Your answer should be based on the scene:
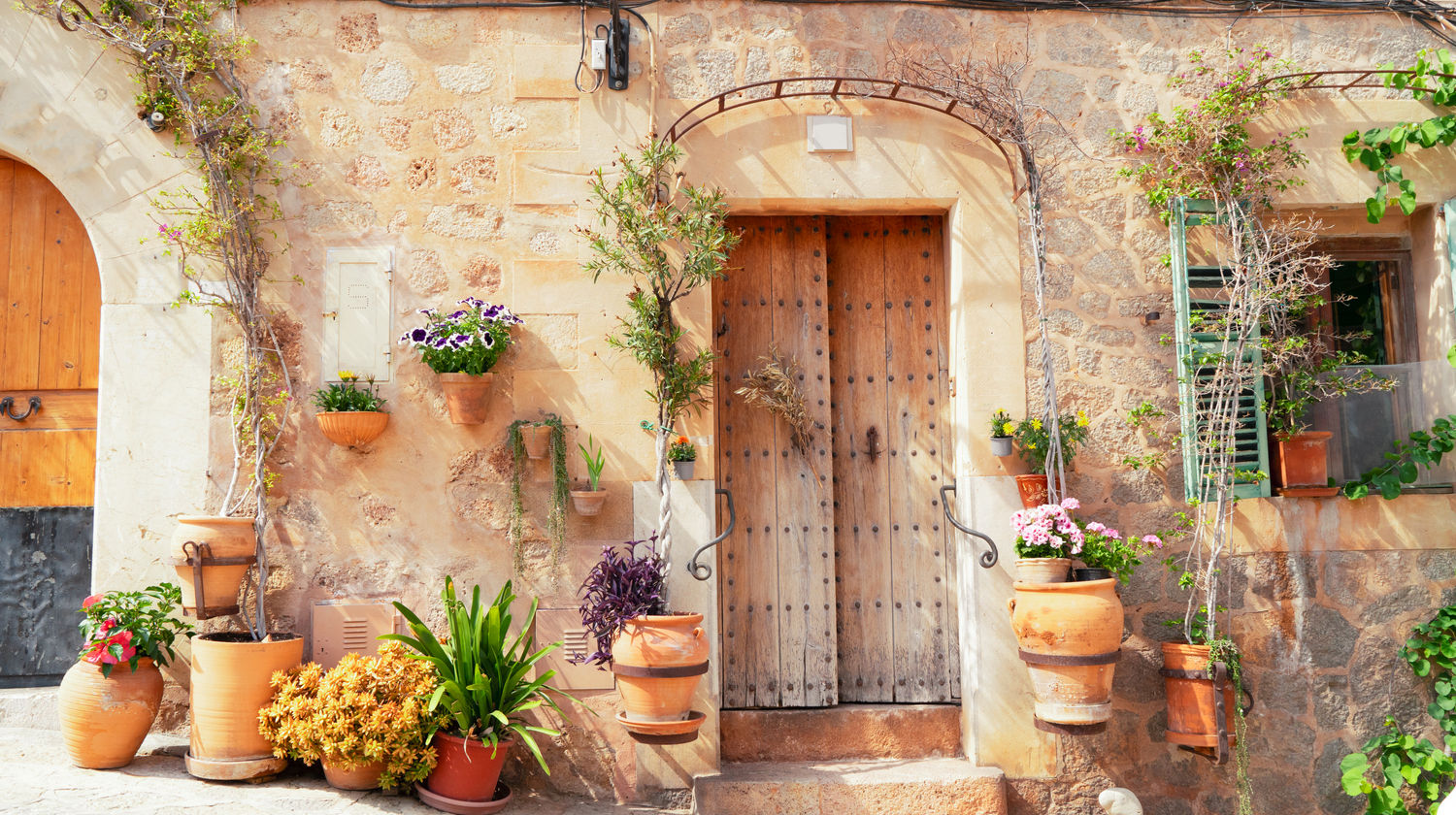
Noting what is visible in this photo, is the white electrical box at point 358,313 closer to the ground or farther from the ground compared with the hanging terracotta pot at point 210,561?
farther from the ground

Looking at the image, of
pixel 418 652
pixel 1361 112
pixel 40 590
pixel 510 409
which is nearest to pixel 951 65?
pixel 1361 112

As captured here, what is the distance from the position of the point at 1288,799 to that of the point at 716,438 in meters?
2.83

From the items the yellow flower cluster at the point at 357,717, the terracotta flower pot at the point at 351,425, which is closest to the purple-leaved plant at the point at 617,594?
the yellow flower cluster at the point at 357,717

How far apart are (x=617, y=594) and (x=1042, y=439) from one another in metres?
1.83

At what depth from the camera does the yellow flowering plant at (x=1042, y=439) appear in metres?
4.12

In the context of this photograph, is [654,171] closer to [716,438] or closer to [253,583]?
[716,438]

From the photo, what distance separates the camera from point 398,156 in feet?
13.9

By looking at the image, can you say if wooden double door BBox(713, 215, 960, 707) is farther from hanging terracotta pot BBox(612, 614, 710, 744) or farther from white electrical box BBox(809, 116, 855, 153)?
hanging terracotta pot BBox(612, 614, 710, 744)

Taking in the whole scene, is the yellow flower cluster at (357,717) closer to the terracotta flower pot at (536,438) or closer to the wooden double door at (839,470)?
the terracotta flower pot at (536,438)

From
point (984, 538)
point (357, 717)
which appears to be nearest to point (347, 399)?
point (357, 717)

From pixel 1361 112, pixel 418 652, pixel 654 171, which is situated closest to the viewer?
pixel 418 652

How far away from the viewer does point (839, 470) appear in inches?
177

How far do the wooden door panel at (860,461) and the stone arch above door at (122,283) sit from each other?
269 centimetres

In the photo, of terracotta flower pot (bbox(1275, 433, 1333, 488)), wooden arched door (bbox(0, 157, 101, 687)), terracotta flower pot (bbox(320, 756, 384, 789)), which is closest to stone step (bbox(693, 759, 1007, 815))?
terracotta flower pot (bbox(320, 756, 384, 789))
